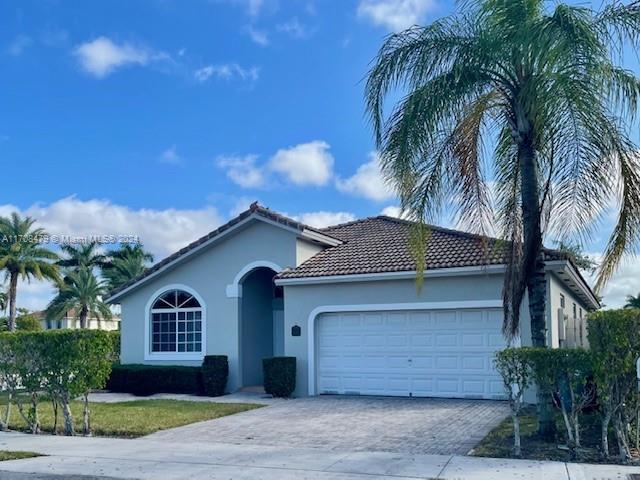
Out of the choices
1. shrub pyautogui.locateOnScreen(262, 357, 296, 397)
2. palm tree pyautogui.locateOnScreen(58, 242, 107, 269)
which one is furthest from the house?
palm tree pyautogui.locateOnScreen(58, 242, 107, 269)

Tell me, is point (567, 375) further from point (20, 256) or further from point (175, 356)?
point (20, 256)

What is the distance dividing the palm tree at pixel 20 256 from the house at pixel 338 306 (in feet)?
64.2

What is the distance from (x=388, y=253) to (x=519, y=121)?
8.02 metres

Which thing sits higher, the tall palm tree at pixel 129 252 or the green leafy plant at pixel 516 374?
the tall palm tree at pixel 129 252

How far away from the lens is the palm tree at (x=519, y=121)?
10344 mm

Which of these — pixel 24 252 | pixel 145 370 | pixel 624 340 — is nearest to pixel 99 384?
pixel 145 370

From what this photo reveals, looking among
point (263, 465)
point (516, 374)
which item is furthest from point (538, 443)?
point (263, 465)

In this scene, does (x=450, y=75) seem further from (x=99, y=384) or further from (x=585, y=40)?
(x=99, y=384)

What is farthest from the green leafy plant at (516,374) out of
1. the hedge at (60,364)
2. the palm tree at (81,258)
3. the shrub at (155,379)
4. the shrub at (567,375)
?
the palm tree at (81,258)

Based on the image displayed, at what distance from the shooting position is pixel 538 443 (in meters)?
11.0

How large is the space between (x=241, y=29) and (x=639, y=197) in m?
9.00

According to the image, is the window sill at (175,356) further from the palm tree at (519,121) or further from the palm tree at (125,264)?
the palm tree at (125,264)

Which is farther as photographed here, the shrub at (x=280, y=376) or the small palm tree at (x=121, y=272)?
the small palm tree at (x=121, y=272)

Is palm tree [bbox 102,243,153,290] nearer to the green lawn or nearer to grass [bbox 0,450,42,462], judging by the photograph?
the green lawn
